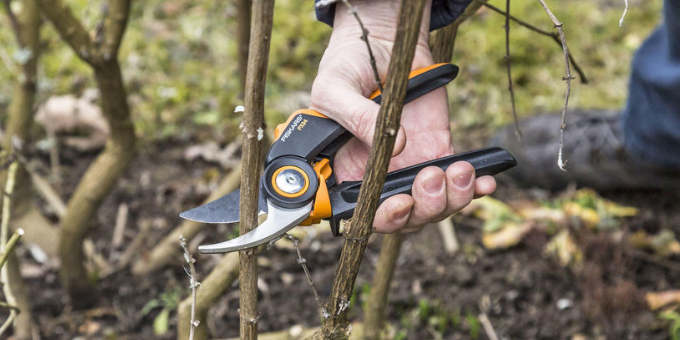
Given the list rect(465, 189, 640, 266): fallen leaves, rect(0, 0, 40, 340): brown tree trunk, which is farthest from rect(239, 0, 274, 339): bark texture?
rect(465, 189, 640, 266): fallen leaves

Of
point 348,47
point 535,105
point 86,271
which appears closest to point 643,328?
point 348,47

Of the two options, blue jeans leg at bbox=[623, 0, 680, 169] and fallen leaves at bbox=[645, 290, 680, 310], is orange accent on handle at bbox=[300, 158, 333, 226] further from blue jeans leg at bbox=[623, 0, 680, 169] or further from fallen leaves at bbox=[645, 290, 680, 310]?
blue jeans leg at bbox=[623, 0, 680, 169]

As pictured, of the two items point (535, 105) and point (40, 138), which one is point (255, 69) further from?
point (535, 105)

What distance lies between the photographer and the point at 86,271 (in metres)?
1.95

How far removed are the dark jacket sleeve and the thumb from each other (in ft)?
0.82

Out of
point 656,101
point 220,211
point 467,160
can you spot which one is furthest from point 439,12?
point 656,101

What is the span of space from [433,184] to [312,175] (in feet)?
0.78

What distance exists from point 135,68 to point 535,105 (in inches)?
88.6

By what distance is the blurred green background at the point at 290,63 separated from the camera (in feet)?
10.1

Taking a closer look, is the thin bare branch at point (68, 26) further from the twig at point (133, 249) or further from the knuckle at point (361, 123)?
the knuckle at point (361, 123)

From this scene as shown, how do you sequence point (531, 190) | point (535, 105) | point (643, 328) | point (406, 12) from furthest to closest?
point (535, 105) < point (531, 190) < point (643, 328) < point (406, 12)

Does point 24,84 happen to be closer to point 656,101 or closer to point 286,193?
point 286,193

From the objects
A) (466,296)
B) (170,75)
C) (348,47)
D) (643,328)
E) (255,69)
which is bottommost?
(643,328)

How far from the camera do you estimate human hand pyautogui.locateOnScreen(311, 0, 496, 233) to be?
3.55 feet
